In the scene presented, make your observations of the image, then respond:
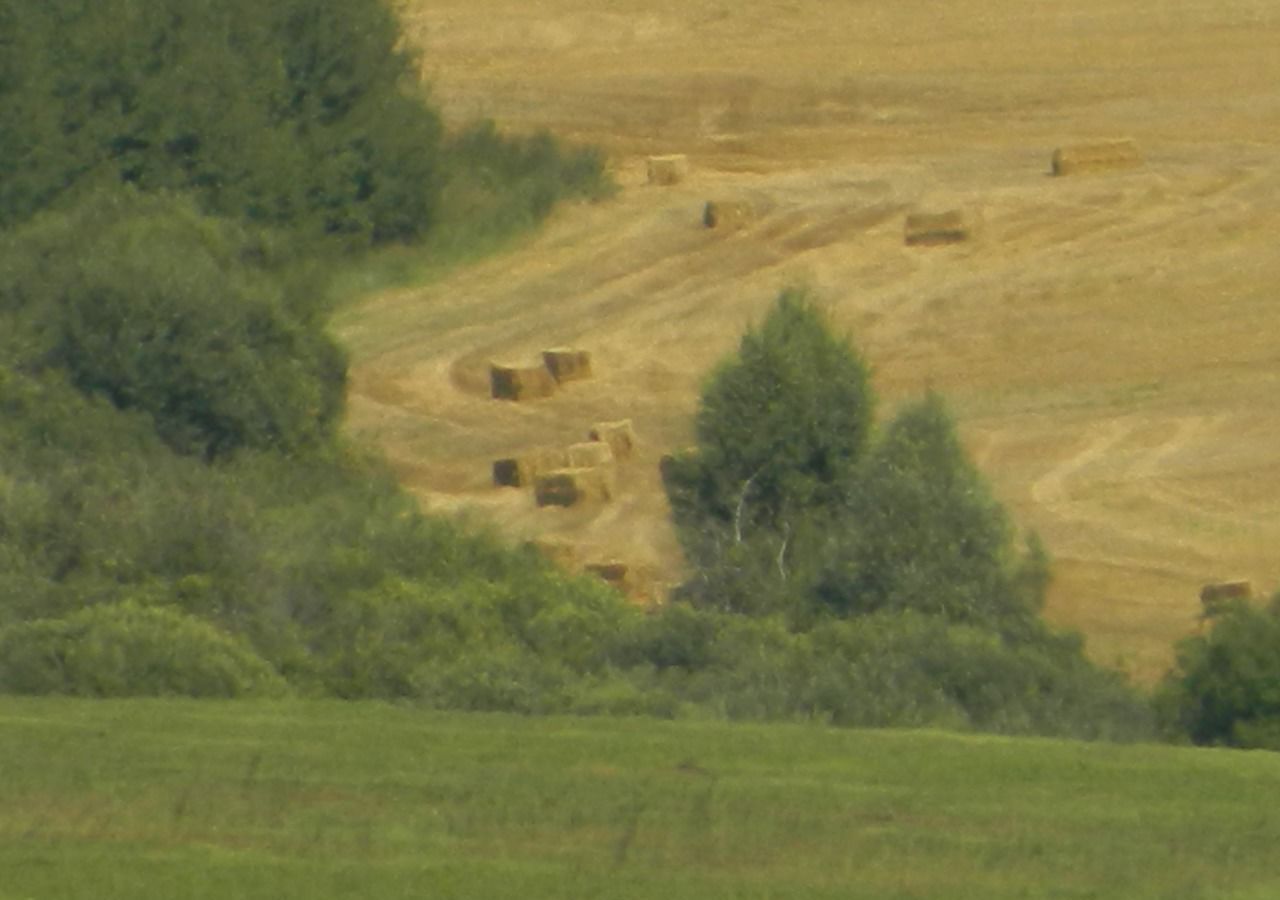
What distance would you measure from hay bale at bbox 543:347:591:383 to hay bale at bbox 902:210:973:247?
685cm

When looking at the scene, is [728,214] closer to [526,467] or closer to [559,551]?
[526,467]

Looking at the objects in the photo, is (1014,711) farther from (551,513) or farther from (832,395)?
(551,513)

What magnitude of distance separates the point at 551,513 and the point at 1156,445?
20.6ft

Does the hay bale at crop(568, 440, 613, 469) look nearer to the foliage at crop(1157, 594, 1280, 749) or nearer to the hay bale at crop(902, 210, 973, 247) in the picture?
the hay bale at crop(902, 210, 973, 247)

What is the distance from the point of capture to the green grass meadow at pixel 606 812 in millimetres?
7422

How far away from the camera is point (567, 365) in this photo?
30484 millimetres

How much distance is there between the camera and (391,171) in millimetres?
37688

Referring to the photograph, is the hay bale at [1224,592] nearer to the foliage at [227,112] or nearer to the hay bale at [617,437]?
the hay bale at [617,437]

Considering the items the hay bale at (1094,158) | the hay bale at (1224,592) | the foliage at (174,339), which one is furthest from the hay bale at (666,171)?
the hay bale at (1224,592)

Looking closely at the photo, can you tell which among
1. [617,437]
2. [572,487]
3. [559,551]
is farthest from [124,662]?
[617,437]

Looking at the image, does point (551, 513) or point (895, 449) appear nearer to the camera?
point (895, 449)

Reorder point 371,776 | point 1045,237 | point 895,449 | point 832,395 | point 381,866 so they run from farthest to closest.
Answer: point 1045,237 < point 832,395 < point 895,449 < point 371,776 < point 381,866

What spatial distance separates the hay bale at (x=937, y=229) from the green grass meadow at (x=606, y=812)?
26390 mm

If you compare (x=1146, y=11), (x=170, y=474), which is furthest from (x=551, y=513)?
(x=1146, y=11)
